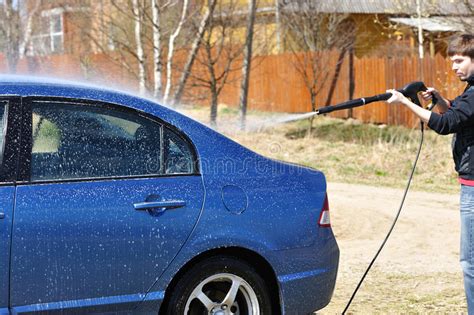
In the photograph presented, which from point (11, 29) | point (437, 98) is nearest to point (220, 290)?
point (437, 98)

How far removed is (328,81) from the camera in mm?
25891

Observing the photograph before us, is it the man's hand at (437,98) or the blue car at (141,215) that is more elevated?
the man's hand at (437,98)

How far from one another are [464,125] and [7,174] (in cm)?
267

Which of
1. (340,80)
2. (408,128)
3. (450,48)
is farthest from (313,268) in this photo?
A: (340,80)

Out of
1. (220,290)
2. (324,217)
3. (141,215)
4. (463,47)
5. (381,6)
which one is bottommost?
(220,290)

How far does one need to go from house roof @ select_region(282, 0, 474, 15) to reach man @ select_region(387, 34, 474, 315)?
439 inches

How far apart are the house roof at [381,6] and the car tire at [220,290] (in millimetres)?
12069

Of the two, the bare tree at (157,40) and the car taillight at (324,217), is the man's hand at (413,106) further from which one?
the bare tree at (157,40)

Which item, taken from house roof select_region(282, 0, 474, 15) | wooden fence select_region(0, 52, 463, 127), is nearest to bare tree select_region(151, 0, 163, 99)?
wooden fence select_region(0, 52, 463, 127)

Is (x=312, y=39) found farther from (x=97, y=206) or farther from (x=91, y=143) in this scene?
(x=97, y=206)

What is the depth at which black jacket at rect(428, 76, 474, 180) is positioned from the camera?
484 cm

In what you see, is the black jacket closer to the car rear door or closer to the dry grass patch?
the car rear door

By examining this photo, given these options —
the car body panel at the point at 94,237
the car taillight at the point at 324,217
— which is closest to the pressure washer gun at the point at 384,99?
the car taillight at the point at 324,217

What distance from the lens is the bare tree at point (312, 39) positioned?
1001 inches
